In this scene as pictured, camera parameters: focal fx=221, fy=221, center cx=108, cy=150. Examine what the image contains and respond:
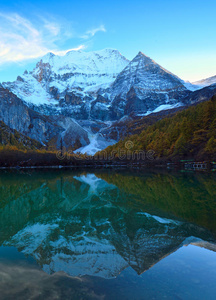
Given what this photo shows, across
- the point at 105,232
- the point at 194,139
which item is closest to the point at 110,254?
the point at 105,232

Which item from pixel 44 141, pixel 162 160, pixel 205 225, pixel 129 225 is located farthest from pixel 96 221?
pixel 44 141

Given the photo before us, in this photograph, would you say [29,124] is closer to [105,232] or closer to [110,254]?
[105,232]

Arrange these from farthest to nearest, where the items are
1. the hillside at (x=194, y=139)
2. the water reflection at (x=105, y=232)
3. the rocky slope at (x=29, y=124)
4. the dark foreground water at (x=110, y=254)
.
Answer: the rocky slope at (x=29, y=124) → the hillside at (x=194, y=139) → the water reflection at (x=105, y=232) → the dark foreground water at (x=110, y=254)

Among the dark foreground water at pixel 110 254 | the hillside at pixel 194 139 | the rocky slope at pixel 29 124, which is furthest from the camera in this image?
the rocky slope at pixel 29 124

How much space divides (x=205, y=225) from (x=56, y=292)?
4988mm

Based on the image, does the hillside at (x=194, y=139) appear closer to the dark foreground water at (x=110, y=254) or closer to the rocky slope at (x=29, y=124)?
the dark foreground water at (x=110, y=254)

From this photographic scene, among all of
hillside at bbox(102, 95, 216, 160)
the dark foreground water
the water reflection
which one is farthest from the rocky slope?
the dark foreground water

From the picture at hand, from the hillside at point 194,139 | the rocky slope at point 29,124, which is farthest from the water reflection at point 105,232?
the rocky slope at point 29,124

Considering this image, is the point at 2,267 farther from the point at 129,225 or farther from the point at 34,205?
the point at 34,205

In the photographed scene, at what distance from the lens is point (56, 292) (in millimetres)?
3488

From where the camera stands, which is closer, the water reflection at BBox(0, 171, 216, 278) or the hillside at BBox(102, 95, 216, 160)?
the water reflection at BBox(0, 171, 216, 278)

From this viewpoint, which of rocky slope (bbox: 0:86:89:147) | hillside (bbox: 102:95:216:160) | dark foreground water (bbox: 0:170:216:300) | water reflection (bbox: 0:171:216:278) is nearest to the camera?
dark foreground water (bbox: 0:170:216:300)

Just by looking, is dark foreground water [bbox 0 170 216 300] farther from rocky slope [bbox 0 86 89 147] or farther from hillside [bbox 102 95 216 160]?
rocky slope [bbox 0 86 89 147]

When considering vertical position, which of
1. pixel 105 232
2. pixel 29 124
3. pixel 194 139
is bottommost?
pixel 105 232
